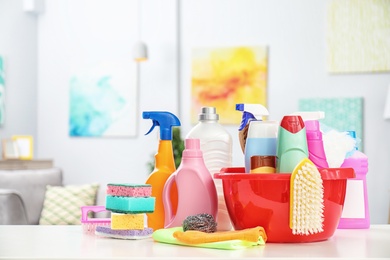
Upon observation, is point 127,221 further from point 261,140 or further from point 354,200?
point 354,200

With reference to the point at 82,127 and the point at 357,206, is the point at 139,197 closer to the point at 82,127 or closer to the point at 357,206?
the point at 357,206

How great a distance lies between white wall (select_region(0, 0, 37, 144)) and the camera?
573cm

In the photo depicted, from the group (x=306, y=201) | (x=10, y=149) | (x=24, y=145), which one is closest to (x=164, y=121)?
(x=306, y=201)

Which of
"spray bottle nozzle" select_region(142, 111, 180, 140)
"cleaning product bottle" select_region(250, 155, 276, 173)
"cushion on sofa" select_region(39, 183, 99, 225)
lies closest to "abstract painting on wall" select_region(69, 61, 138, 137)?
"cushion on sofa" select_region(39, 183, 99, 225)

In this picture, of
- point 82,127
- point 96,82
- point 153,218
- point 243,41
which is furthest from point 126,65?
point 153,218

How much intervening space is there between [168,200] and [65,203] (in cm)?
337

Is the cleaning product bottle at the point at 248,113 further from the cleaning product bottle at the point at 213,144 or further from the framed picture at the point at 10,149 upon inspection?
the framed picture at the point at 10,149

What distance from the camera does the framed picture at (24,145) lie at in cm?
564

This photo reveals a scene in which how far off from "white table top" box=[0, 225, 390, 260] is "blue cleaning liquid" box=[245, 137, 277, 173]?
0.67 feet

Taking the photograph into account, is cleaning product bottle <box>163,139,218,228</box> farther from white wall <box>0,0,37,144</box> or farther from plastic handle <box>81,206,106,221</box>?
white wall <box>0,0,37,144</box>

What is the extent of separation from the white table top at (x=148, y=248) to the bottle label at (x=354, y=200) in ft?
0.42

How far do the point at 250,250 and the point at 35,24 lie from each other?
5508 millimetres

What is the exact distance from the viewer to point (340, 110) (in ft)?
17.8

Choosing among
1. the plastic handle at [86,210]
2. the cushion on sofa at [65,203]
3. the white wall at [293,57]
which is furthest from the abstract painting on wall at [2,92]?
the plastic handle at [86,210]
